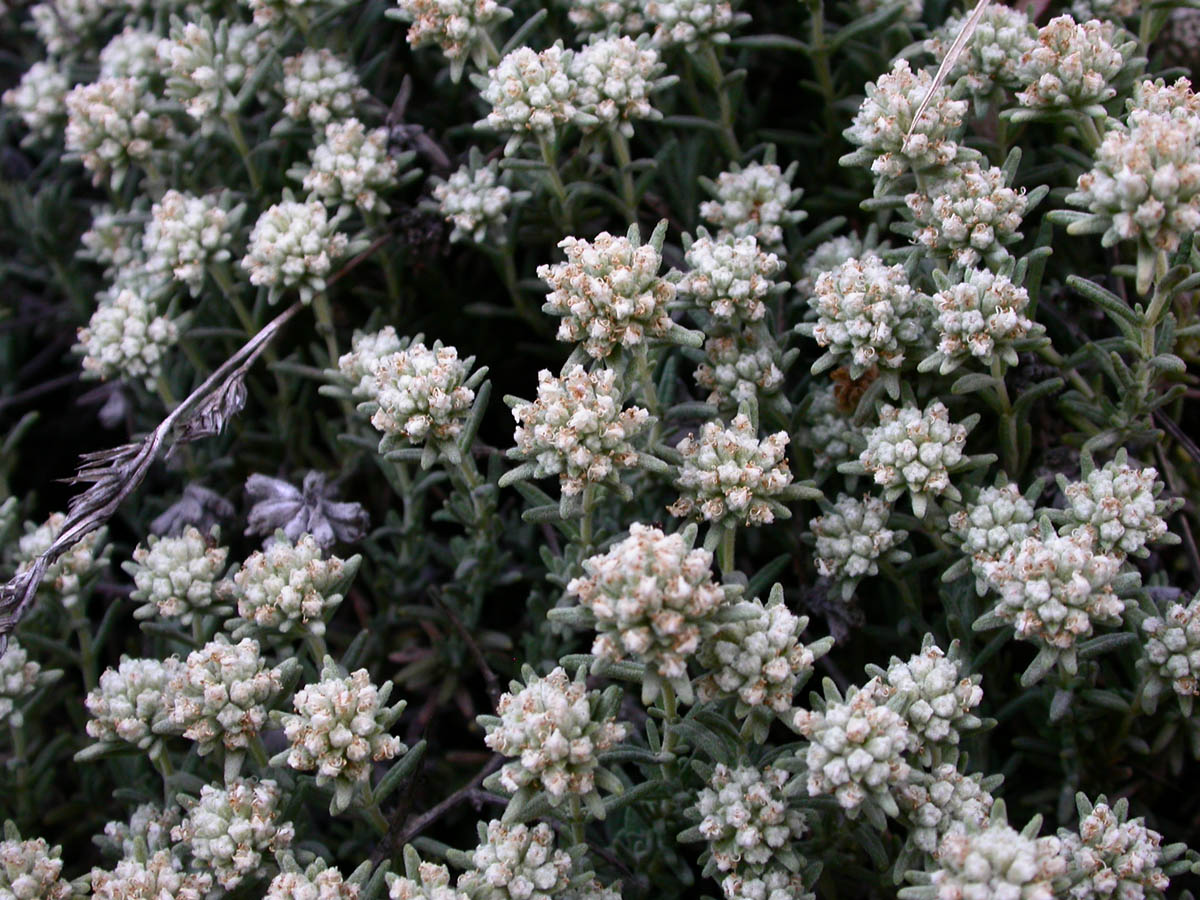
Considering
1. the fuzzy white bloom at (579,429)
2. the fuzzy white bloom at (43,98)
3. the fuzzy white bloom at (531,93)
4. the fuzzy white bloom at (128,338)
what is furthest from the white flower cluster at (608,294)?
the fuzzy white bloom at (43,98)

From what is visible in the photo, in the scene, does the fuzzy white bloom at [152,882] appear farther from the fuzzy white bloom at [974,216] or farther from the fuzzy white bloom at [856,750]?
the fuzzy white bloom at [974,216]

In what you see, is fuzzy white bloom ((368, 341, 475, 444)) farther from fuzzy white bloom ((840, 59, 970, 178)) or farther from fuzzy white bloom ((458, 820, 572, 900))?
fuzzy white bloom ((840, 59, 970, 178))

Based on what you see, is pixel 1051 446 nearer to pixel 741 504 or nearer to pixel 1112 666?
pixel 1112 666

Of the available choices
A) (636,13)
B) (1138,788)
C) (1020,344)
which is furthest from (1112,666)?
(636,13)

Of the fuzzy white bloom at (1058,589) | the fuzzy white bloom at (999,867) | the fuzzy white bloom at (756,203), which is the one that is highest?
the fuzzy white bloom at (756,203)

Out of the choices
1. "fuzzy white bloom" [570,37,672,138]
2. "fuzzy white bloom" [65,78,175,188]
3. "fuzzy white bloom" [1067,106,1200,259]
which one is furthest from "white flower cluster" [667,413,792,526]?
"fuzzy white bloom" [65,78,175,188]
